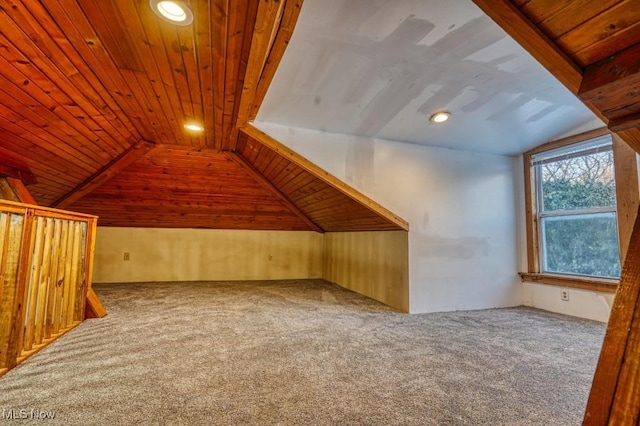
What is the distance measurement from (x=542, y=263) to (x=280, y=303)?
125 inches

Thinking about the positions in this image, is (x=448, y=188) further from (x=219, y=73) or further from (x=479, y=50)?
(x=219, y=73)

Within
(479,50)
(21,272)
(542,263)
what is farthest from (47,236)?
(542,263)

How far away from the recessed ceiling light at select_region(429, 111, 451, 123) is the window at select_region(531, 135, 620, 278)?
1616 mm

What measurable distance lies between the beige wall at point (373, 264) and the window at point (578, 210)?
1697 millimetres

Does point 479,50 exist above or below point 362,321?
above

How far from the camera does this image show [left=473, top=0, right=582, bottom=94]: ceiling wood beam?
90 cm

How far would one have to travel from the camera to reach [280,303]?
3744 mm

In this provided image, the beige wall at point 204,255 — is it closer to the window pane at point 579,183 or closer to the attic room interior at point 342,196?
the attic room interior at point 342,196

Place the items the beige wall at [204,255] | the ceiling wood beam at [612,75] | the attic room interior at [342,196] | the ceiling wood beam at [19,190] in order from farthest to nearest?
the beige wall at [204,255]
the ceiling wood beam at [19,190]
the attic room interior at [342,196]
the ceiling wood beam at [612,75]

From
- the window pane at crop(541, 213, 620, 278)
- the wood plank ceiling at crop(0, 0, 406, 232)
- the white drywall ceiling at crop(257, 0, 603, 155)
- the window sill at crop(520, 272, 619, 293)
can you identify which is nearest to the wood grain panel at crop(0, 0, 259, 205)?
the wood plank ceiling at crop(0, 0, 406, 232)

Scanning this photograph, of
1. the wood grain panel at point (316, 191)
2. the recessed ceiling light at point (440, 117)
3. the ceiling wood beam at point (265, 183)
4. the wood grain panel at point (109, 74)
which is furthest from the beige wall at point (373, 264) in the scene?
the wood grain panel at point (109, 74)

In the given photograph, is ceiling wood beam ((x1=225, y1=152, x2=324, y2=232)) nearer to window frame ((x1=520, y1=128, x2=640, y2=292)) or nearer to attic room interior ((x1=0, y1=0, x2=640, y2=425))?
attic room interior ((x1=0, y1=0, x2=640, y2=425))

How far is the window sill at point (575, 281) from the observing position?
287 centimetres

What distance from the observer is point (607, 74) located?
2.89ft
